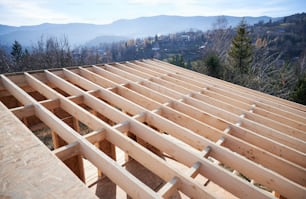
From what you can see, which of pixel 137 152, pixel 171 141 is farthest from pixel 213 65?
pixel 137 152

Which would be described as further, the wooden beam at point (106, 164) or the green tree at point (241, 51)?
the green tree at point (241, 51)

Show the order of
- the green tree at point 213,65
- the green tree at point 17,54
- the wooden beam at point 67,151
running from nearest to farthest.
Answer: the wooden beam at point 67,151
the green tree at point 17,54
the green tree at point 213,65

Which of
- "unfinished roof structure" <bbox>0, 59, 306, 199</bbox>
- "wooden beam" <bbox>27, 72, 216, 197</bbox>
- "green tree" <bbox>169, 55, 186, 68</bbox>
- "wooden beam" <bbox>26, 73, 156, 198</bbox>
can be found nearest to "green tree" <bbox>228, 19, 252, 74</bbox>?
"green tree" <bbox>169, 55, 186, 68</bbox>

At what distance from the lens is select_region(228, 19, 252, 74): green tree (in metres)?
16.8

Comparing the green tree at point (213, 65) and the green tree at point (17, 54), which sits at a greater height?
the green tree at point (17, 54)

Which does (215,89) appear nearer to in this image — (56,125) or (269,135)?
(269,135)

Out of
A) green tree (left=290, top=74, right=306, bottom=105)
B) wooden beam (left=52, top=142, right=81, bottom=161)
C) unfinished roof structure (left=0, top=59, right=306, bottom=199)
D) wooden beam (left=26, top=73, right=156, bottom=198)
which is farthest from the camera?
green tree (left=290, top=74, right=306, bottom=105)

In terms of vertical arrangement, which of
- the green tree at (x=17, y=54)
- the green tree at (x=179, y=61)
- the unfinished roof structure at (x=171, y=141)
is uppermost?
the green tree at (x=17, y=54)

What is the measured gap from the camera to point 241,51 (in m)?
17.0

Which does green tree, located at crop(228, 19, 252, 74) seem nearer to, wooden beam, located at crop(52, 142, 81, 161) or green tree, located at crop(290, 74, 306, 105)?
green tree, located at crop(290, 74, 306, 105)

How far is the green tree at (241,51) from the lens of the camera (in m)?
16.8

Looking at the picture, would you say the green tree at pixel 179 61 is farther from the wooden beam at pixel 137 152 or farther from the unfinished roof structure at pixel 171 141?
the wooden beam at pixel 137 152

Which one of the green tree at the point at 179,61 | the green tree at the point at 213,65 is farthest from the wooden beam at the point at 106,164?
the green tree at the point at 179,61

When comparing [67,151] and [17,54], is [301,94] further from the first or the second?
[17,54]
